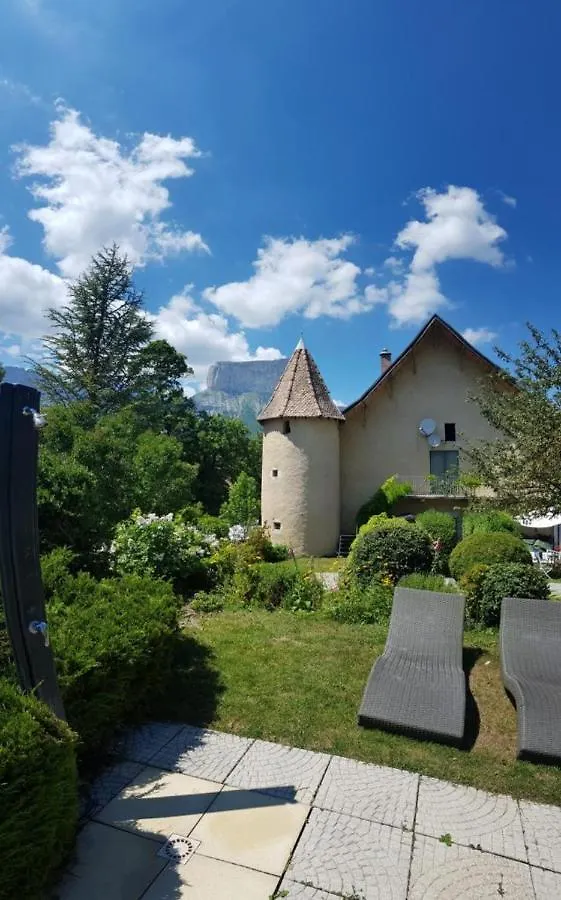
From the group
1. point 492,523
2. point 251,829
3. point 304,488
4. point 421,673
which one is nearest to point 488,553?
point 421,673

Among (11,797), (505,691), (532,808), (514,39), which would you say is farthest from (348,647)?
(514,39)

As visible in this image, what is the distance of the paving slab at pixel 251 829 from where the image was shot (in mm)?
3564

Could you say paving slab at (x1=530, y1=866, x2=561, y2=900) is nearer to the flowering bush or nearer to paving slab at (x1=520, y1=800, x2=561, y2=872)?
paving slab at (x1=520, y1=800, x2=561, y2=872)

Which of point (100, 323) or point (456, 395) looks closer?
point (456, 395)

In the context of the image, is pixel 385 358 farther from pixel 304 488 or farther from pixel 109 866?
pixel 109 866

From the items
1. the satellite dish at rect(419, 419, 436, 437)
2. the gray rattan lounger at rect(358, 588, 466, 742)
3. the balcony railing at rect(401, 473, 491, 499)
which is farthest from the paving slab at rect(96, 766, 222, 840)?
the satellite dish at rect(419, 419, 436, 437)

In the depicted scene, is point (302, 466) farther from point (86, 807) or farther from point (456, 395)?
point (86, 807)

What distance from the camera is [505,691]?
21.0 ft

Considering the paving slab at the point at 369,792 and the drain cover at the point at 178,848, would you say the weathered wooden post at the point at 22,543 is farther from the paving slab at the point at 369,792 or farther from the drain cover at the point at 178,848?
the paving slab at the point at 369,792

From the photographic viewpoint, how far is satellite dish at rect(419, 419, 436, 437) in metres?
22.6

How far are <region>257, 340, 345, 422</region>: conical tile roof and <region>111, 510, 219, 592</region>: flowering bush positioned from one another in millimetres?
10386

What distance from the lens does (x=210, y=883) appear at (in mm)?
3332

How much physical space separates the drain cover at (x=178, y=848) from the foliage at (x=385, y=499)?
60.6 ft

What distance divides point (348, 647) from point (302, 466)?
43.4ft
